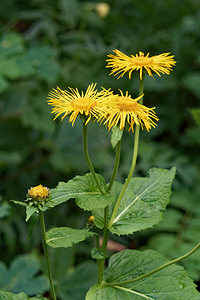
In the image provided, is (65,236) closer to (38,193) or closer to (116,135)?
(38,193)

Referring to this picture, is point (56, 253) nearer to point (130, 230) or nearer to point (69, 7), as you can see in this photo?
point (130, 230)

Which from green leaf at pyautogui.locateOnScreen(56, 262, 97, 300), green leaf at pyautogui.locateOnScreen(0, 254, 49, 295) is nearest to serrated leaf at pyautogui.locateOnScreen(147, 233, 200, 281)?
green leaf at pyautogui.locateOnScreen(56, 262, 97, 300)

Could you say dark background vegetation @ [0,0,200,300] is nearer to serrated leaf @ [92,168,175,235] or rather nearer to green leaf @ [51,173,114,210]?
serrated leaf @ [92,168,175,235]

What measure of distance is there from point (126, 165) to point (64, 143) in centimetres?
47

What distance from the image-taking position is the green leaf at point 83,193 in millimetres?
870

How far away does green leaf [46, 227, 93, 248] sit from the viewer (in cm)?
87

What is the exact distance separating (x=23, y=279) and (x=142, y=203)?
2.47ft

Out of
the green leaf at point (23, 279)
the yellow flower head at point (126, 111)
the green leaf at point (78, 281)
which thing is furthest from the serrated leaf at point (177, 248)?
the yellow flower head at point (126, 111)

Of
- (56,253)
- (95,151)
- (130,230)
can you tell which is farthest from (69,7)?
(130,230)

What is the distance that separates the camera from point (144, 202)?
1015 millimetres

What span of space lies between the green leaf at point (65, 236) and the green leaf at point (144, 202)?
0.08m

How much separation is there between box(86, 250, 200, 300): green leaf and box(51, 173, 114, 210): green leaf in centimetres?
21

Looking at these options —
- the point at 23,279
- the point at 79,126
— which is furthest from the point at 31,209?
the point at 79,126

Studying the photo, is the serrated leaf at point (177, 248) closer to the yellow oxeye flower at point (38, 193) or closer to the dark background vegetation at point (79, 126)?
the dark background vegetation at point (79, 126)
